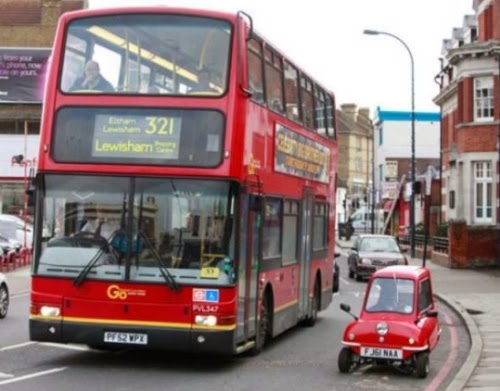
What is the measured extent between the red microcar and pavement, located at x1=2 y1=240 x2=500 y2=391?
0.66 metres

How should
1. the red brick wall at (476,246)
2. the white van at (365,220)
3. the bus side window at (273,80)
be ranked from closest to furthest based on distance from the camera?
the bus side window at (273,80) < the red brick wall at (476,246) < the white van at (365,220)

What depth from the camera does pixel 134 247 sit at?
11.6 m

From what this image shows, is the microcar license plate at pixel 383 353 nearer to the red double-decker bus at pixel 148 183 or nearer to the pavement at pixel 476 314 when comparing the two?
the pavement at pixel 476 314

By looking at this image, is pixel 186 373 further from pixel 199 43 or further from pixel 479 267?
pixel 479 267

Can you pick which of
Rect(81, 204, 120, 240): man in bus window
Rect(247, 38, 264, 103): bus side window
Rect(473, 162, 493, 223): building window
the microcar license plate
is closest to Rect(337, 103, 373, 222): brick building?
Rect(473, 162, 493, 223): building window

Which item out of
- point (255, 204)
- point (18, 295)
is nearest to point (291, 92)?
point (255, 204)

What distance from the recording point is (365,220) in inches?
3393

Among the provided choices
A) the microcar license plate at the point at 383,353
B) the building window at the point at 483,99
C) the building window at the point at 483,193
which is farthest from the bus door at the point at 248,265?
the building window at the point at 483,193

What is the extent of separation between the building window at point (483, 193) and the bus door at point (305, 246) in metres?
26.9

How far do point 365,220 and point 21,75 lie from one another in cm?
3695

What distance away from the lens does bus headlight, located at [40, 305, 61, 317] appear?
11.6m

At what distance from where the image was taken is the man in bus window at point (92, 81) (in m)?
12.0

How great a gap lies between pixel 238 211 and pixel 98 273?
75.1 inches

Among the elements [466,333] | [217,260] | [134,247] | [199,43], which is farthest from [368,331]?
[466,333]
